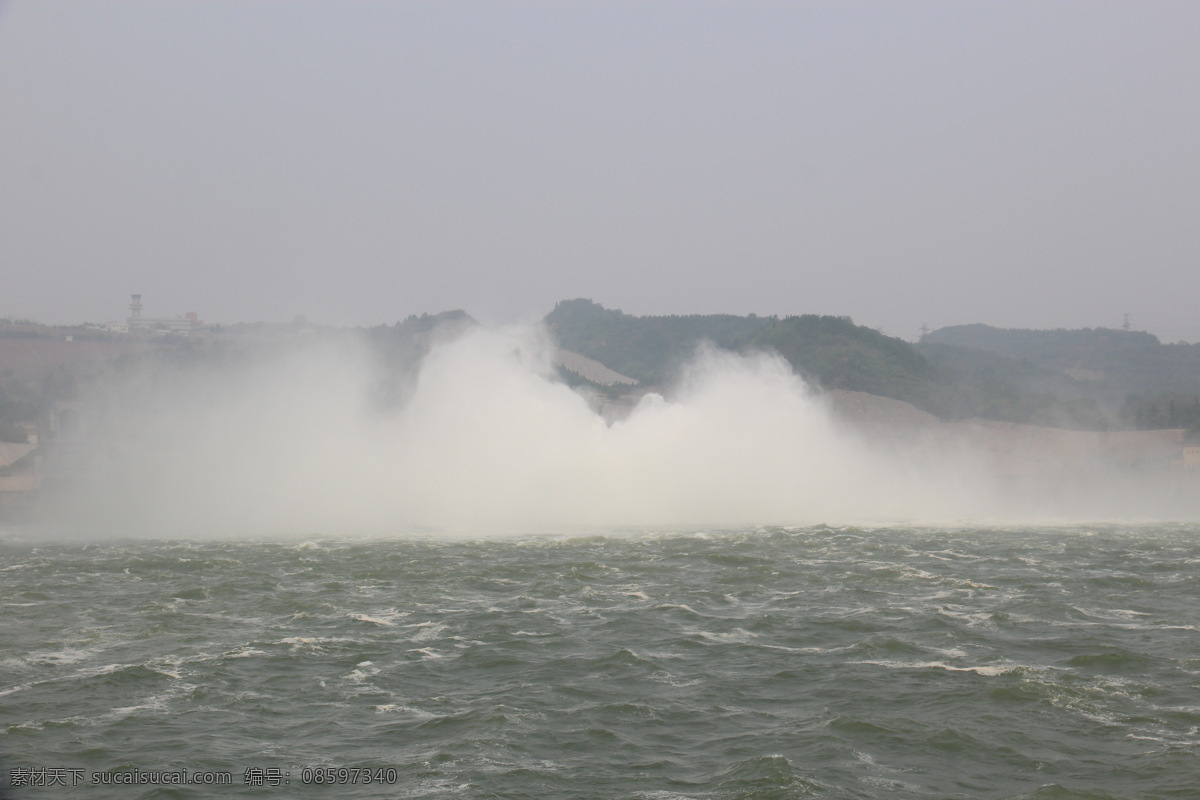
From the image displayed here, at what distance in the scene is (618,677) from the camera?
54.5 ft

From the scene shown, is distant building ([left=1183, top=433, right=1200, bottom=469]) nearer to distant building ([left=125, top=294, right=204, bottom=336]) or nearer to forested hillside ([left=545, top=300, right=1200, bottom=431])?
forested hillside ([left=545, top=300, right=1200, bottom=431])

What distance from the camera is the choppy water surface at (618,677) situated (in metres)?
12.4

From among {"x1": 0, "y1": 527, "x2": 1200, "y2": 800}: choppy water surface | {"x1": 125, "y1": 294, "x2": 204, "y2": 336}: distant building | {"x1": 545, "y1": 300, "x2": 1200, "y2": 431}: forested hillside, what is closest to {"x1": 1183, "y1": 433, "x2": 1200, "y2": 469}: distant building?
{"x1": 545, "y1": 300, "x2": 1200, "y2": 431}: forested hillside

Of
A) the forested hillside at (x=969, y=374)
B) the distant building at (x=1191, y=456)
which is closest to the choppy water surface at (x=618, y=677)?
the distant building at (x=1191, y=456)

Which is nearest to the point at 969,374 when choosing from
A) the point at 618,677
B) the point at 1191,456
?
the point at 1191,456

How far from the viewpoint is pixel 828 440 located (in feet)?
183

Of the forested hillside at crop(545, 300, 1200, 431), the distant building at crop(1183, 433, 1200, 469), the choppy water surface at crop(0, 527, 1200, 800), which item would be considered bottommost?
the choppy water surface at crop(0, 527, 1200, 800)

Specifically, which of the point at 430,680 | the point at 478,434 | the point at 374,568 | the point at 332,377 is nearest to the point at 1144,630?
the point at 430,680

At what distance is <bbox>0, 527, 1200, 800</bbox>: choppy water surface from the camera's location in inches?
489

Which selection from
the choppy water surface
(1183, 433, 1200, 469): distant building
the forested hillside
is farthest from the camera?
the forested hillside

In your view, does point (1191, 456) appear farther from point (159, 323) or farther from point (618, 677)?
point (159, 323)

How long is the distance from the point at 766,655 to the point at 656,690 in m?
3.08

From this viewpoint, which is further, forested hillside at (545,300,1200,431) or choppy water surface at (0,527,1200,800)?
forested hillside at (545,300,1200,431)

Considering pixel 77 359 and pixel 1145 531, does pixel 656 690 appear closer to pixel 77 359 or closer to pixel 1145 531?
pixel 1145 531
